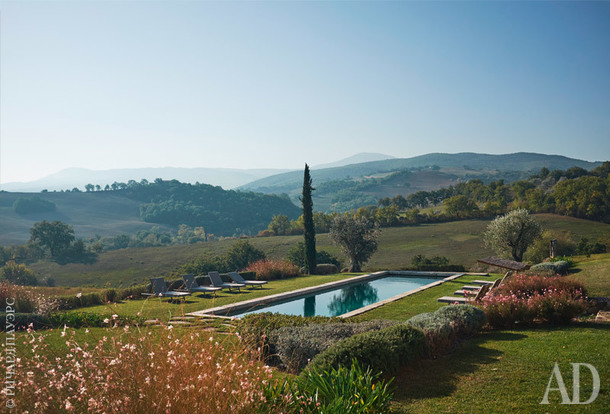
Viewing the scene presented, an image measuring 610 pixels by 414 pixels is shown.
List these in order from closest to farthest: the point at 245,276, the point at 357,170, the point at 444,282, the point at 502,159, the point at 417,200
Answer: the point at 444,282, the point at 245,276, the point at 417,200, the point at 502,159, the point at 357,170

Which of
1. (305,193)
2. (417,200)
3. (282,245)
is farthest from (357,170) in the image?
(305,193)

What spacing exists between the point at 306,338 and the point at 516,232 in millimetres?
18827

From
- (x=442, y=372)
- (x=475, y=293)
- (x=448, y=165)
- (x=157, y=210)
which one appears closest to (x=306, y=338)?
(x=442, y=372)

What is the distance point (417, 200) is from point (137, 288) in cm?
7017

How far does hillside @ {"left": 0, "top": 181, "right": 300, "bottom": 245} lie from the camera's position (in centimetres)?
7975

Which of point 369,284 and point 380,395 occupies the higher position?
point 380,395

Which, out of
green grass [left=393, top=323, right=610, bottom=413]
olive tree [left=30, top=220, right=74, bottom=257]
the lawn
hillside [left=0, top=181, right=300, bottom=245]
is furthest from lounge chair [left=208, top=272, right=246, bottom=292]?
hillside [left=0, top=181, right=300, bottom=245]

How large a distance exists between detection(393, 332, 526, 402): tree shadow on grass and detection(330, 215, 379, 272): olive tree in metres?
16.1

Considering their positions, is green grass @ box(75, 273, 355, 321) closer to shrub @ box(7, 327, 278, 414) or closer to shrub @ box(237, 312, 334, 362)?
shrub @ box(237, 312, 334, 362)

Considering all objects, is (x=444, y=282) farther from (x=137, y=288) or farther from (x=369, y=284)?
(x=137, y=288)

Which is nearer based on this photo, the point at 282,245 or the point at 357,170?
the point at 282,245

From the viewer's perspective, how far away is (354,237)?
22672 millimetres

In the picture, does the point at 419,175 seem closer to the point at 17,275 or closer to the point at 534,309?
the point at 17,275

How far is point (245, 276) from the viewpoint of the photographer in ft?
58.0
